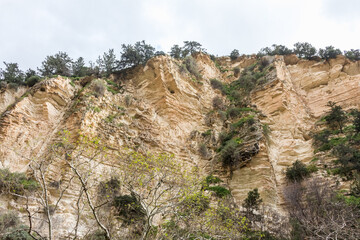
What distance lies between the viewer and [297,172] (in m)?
18.2

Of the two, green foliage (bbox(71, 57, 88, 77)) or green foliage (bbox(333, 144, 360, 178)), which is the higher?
green foliage (bbox(71, 57, 88, 77))

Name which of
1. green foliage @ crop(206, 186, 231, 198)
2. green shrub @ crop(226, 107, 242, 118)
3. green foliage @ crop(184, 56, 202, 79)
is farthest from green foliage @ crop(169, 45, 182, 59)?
green foliage @ crop(206, 186, 231, 198)

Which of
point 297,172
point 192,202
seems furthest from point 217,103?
point 192,202

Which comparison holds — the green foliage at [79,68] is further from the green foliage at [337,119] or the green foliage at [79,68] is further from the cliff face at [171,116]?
the green foliage at [337,119]

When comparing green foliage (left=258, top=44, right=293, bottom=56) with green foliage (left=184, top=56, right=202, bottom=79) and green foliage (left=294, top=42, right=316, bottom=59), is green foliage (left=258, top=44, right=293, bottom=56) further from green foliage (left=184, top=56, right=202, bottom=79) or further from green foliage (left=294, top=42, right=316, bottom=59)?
green foliage (left=184, top=56, right=202, bottom=79)

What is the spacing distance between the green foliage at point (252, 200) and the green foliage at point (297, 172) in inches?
138

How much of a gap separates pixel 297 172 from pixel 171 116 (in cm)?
1298

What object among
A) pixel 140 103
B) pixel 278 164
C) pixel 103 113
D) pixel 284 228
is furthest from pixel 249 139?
pixel 103 113

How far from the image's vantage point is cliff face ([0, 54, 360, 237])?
16828 millimetres

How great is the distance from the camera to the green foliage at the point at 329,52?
34659 millimetres

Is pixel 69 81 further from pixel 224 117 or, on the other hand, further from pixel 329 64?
pixel 329 64

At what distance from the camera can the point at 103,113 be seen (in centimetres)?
1995

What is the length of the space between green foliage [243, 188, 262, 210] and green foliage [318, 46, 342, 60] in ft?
96.4

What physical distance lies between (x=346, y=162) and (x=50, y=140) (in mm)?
21900
